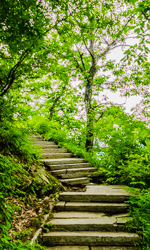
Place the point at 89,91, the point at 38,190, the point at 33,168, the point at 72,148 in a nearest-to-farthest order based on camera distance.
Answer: the point at 38,190 → the point at 33,168 → the point at 72,148 → the point at 89,91

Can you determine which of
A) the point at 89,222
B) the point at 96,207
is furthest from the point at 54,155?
the point at 89,222

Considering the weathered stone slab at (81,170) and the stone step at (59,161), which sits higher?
the stone step at (59,161)

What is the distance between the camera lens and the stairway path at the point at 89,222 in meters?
2.79

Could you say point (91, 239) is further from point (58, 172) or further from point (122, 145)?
point (122, 145)

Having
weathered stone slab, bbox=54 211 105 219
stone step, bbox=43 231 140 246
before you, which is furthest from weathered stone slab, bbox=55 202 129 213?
stone step, bbox=43 231 140 246

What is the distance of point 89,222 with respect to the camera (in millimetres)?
3105

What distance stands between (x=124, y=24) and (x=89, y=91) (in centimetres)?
427

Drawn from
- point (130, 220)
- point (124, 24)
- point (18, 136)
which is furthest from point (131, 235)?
point (124, 24)

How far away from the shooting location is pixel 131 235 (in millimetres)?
2836

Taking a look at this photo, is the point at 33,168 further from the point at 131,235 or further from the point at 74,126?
the point at 74,126

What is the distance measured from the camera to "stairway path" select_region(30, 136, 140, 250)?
2.79 meters

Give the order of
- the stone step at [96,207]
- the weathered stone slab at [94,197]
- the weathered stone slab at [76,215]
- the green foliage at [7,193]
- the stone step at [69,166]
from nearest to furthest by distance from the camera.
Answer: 1. the green foliage at [7,193]
2. the weathered stone slab at [76,215]
3. the stone step at [96,207]
4. the weathered stone slab at [94,197]
5. the stone step at [69,166]

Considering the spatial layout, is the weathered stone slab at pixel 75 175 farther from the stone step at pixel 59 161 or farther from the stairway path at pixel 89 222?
the stone step at pixel 59 161

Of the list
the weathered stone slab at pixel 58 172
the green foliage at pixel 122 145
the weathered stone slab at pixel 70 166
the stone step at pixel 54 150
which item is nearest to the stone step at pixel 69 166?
the weathered stone slab at pixel 70 166
